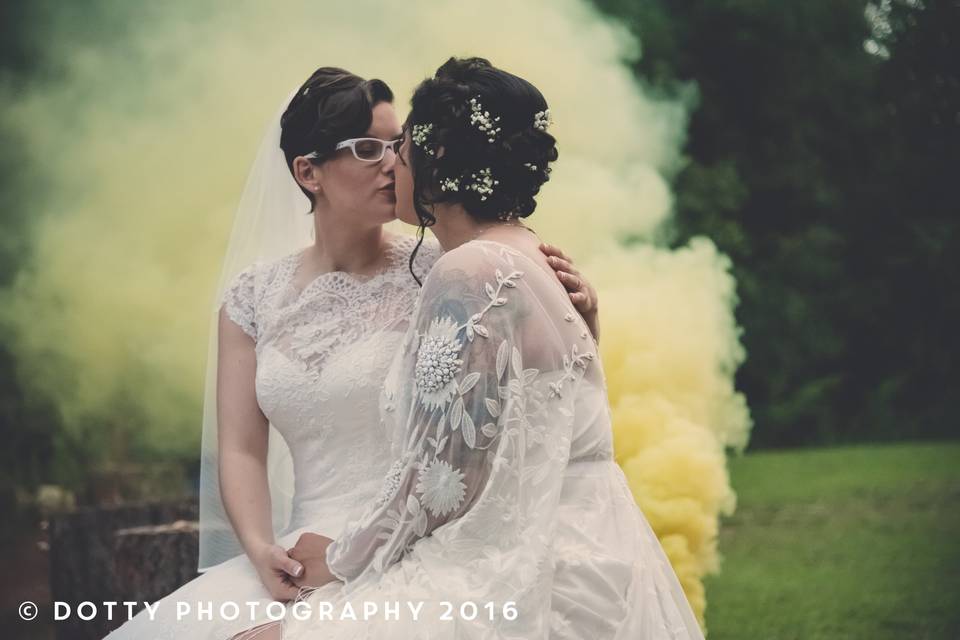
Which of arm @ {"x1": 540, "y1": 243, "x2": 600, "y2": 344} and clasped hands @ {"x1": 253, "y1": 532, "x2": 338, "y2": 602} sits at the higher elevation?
arm @ {"x1": 540, "y1": 243, "x2": 600, "y2": 344}

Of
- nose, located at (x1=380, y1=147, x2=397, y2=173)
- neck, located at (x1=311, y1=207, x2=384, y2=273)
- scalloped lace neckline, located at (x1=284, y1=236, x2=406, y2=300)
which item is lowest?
scalloped lace neckline, located at (x1=284, y1=236, x2=406, y2=300)

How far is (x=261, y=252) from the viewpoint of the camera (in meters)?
3.15

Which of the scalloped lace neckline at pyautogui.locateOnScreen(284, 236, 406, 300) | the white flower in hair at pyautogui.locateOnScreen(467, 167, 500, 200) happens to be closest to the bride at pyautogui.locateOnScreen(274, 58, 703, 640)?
the white flower in hair at pyautogui.locateOnScreen(467, 167, 500, 200)

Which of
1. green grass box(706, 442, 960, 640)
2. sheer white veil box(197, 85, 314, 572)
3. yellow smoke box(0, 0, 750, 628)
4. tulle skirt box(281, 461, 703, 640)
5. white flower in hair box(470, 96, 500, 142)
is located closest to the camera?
tulle skirt box(281, 461, 703, 640)

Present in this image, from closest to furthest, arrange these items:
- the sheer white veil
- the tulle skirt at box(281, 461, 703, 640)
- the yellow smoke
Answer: the tulle skirt at box(281, 461, 703, 640), the sheer white veil, the yellow smoke

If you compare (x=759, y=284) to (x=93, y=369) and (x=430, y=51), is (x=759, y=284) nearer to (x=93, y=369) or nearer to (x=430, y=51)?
(x=430, y=51)

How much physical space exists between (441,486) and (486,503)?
0.28 feet

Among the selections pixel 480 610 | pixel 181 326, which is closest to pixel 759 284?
pixel 181 326

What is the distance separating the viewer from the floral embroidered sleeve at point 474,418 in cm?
207

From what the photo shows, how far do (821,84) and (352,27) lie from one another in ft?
15.6

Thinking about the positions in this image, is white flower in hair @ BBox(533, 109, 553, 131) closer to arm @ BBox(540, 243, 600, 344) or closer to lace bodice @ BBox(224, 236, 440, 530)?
arm @ BBox(540, 243, 600, 344)

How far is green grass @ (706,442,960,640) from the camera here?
5.16 m

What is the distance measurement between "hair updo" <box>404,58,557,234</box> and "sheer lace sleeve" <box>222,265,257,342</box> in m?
0.73

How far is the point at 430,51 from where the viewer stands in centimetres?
538
